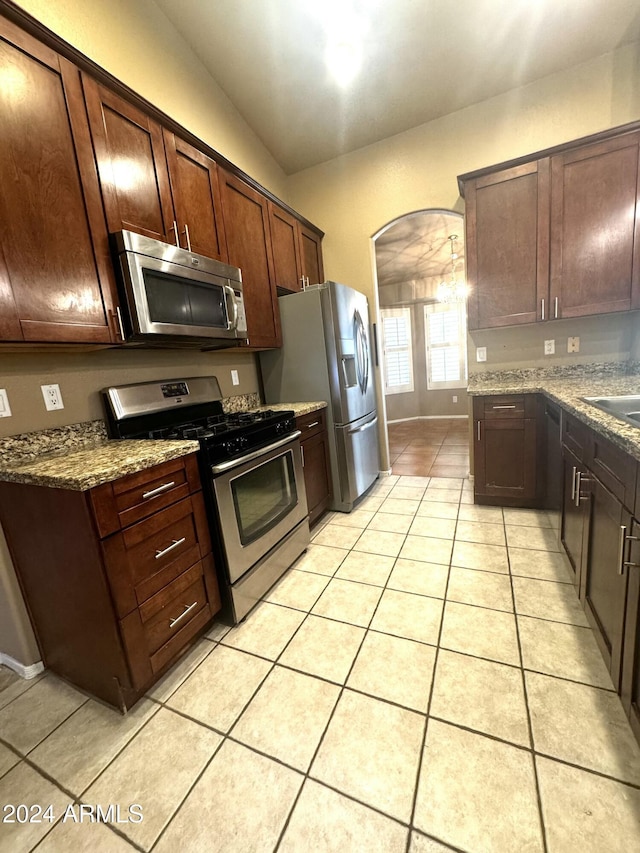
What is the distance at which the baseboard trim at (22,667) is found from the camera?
1464 mm

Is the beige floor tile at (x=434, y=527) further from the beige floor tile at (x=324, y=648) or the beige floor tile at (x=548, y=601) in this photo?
the beige floor tile at (x=324, y=648)

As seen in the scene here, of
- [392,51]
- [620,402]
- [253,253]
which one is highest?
[392,51]

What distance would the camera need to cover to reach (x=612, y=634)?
3.71 ft

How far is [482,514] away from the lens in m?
2.52

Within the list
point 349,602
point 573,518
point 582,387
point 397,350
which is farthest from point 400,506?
point 397,350

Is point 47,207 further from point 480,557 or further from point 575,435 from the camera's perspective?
point 480,557

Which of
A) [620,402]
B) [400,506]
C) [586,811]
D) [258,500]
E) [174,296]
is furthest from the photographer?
[400,506]

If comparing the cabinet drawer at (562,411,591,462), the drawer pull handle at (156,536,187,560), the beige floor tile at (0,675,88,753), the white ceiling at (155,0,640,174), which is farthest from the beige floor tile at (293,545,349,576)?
the white ceiling at (155,0,640,174)

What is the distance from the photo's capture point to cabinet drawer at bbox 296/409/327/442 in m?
2.34

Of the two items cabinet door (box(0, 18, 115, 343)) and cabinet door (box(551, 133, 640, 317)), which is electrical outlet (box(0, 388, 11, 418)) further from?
cabinet door (box(551, 133, 640, 317))

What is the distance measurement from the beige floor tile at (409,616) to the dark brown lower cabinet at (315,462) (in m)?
0.90

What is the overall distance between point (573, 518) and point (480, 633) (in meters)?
0.70

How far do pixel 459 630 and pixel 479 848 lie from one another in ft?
2.34

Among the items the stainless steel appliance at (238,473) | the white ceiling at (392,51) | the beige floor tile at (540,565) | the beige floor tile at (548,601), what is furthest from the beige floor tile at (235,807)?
the white ceiling at (392,51)
